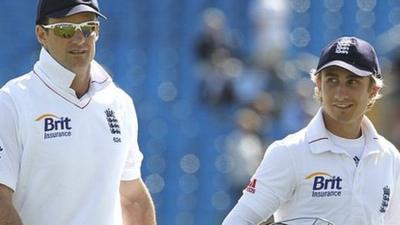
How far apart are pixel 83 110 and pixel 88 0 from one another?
1.40ft

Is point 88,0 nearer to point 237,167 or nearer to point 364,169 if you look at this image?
point 364,169

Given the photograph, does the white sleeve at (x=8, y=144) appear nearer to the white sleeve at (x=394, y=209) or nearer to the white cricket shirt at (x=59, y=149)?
the white cricket shirt at (x=59, y=149)

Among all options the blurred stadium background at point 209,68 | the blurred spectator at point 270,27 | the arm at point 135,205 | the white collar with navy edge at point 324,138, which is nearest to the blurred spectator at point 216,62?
the blurred stadium background at point 209,68

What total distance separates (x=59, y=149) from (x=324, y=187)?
3.27ft

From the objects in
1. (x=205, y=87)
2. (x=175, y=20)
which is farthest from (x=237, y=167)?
(x=175, y=20)

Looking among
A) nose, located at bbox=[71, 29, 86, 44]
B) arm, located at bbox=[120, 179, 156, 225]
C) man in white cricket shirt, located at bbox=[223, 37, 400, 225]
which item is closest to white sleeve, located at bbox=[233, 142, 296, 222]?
man in white cricket shirt, located at bbox=[223, 37, 400, 225]

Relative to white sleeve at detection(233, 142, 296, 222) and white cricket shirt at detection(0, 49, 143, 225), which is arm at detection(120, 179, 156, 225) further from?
white sleeve at detection(233, 142, 296, 222)

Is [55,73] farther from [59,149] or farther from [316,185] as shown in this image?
[316,185]

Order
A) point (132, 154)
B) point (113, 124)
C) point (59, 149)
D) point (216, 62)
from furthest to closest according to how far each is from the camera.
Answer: point (216, 62) → point (132, 154) → point (113, 124) → point (59, 149)

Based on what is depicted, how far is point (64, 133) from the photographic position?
4.49 m

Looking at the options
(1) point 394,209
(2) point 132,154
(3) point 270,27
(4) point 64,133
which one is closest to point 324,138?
(1) point 394,209

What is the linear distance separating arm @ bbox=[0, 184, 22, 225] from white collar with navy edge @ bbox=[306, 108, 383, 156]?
113cm

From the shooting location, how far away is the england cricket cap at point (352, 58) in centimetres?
451

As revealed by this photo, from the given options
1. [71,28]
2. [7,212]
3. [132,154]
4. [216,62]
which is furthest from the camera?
[216,62]
